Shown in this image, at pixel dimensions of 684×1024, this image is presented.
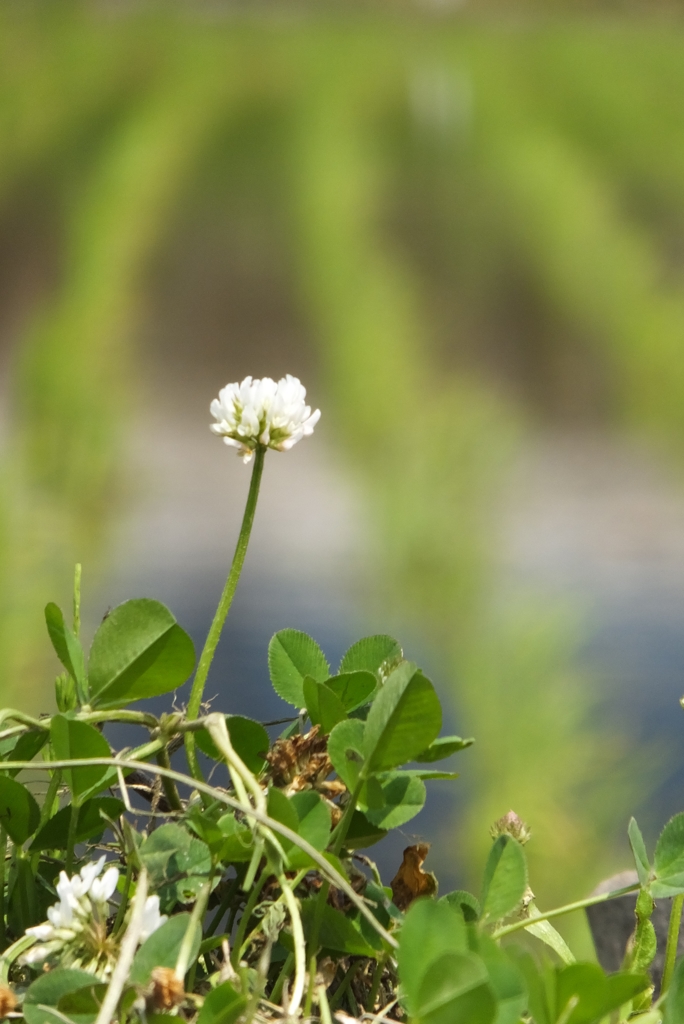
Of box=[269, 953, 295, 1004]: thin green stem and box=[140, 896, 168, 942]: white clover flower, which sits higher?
box=[140, 896, 168, 942]: white clover flower

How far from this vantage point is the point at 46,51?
91cm

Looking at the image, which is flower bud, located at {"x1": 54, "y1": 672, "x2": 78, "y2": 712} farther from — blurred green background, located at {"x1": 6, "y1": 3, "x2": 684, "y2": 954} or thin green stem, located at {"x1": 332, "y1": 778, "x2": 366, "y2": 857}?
blurred green background, located at {"x1": 6, "y1": 3, "x2": 684, "y2": 954}

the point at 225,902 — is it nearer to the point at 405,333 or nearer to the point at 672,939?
the point at 672,939

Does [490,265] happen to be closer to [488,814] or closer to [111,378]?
[111,378]

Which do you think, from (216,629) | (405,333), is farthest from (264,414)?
(405,333)

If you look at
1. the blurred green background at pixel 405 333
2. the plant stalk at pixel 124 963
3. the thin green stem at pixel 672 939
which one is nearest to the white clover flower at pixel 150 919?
the plant stalk at pixel 124 963

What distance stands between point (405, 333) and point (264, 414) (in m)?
0.72

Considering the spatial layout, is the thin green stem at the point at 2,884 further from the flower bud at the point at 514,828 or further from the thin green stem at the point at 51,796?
the flower bud at the point at 514,828

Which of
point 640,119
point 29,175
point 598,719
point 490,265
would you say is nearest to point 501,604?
point 598,719

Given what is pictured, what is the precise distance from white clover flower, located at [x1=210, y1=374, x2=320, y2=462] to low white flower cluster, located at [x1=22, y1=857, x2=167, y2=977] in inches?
3.7

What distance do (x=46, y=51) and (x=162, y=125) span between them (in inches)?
5.4

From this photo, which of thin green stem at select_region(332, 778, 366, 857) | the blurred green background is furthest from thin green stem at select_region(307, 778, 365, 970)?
the blurred green background

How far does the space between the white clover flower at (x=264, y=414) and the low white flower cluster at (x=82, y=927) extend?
0.31ft

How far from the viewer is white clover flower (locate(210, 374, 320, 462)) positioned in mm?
200
